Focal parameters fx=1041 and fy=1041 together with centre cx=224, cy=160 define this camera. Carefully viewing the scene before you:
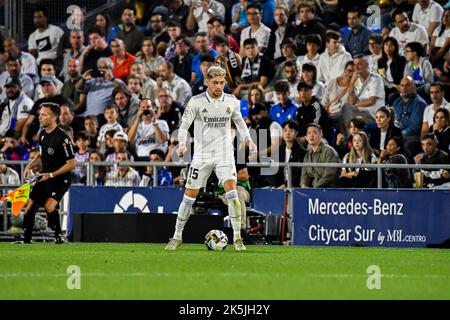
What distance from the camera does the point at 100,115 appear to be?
80.3 feet

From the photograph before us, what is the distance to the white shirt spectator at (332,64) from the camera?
2198cm

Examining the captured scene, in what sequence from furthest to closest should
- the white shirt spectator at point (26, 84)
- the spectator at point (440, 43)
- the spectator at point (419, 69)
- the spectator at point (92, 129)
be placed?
the white shirt spectator at point (26, 84) → the spectator at point (92, 129) → the spectator at point (440, 43) → the spectator at point (419, 69)

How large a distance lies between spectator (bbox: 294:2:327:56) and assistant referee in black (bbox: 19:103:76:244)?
22.4 feet

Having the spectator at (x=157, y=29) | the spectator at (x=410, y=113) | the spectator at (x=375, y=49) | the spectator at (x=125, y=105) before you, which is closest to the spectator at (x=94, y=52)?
the spectator at (x=157, y=29)

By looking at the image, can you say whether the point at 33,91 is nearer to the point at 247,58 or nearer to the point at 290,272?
the point at 247,58

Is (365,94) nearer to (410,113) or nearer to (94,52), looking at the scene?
(410,113)

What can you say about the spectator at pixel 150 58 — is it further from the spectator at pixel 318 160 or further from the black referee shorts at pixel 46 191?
the black referee shorts at pixel 46 191

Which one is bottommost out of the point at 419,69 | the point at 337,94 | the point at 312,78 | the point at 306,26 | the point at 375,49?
the point at 337,94

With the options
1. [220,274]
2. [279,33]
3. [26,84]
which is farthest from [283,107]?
[220,274]

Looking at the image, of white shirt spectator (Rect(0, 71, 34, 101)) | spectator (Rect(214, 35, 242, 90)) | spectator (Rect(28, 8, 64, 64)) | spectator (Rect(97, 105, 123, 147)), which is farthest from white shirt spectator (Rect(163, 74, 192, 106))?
spectator (Rect(28, 8, 64, 64))

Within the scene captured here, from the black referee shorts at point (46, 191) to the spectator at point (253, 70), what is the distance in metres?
5.97

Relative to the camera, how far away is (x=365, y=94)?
69.8ft

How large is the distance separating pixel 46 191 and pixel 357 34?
8021mm

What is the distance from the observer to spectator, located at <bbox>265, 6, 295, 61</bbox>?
76.1ft
